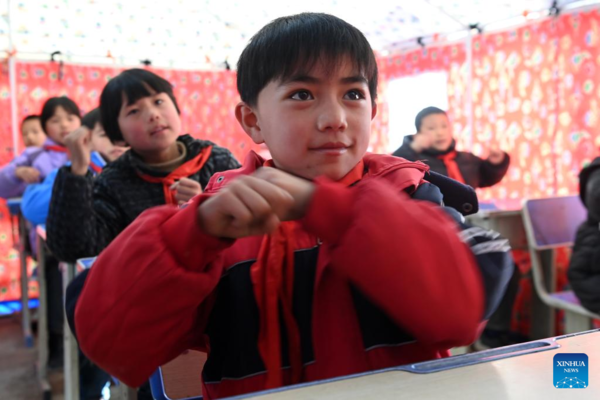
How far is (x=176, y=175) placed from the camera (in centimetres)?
154

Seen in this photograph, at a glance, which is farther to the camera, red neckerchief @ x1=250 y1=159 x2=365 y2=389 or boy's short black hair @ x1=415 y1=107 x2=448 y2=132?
boy's short black hair @ x1=415 y1=107 x2=448 y2=132

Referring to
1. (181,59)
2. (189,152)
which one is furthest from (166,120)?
(181,59)

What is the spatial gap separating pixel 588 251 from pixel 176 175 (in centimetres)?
154

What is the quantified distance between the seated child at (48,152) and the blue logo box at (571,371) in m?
2.88

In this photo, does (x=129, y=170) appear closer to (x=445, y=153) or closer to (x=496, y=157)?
(x=445, y=153)

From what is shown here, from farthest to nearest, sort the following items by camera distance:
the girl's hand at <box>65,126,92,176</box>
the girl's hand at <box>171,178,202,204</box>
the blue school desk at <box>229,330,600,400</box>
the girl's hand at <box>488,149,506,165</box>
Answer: the girl's hand at <box>488,149,506,165</box> < the girl's hand at <box>65,126,92,176</box> < the girl's hand at <box>171,178,202,204</box> < the blue school desk at <box>229,330,600,400</box>

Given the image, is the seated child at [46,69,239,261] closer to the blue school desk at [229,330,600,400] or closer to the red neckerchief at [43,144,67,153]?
the blue school desk at [229,330,600,400]

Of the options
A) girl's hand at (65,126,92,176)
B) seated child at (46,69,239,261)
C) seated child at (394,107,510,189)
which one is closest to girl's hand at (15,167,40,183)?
seated child at (46,69,239,261)

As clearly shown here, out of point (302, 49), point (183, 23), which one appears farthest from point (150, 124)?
point (183, 23)

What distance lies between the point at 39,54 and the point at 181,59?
1.18 meters

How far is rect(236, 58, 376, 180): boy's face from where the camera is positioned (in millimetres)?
732

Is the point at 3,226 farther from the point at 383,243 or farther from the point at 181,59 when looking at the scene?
the point at 383,243

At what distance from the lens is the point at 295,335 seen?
72 cm

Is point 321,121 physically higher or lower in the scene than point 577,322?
higher
